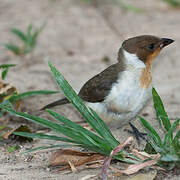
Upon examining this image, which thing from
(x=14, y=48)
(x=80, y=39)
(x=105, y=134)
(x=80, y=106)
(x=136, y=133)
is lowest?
(x=80, y=39)

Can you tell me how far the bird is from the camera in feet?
14.0

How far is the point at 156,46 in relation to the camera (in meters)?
4.54

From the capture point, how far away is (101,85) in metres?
4.49

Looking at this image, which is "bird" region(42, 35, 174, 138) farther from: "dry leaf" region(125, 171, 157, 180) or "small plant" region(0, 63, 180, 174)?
"dry leaf" region(125, 171, 157, 180)

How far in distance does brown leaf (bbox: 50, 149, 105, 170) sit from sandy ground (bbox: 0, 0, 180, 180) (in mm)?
875

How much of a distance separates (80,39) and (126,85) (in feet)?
11.4

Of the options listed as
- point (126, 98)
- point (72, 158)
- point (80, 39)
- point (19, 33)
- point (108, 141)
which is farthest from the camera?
point (80, 39)

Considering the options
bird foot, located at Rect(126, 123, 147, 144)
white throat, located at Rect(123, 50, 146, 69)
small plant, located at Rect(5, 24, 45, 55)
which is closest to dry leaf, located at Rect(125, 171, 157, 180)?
bird foot, located at Rect(126, 123, 147, 144)

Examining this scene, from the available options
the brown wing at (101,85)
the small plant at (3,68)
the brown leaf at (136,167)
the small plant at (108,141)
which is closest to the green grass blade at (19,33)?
the small plant at (3,68)

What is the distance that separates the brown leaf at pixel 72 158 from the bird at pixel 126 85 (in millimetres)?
817

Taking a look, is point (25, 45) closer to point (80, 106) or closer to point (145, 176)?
point (80, 106)

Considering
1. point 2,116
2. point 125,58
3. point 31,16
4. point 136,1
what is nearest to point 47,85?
point 2,116

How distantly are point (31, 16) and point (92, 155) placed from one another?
5.12 meters

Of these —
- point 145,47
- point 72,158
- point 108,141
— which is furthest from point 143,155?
point 145,47
